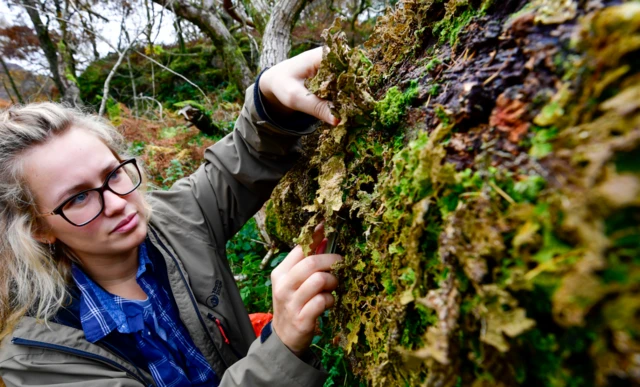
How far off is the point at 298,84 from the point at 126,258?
1.45m

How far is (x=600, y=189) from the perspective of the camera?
16.0 inches

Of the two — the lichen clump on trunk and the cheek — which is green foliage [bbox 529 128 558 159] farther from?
the cheek

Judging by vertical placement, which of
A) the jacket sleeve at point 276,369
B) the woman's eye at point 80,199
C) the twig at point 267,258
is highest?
the woman's eye at point 80,199

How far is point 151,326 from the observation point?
1.81 metres

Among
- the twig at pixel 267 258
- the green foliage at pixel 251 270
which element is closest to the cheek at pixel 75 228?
the green foliage at pixel 251 270

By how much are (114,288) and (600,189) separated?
2.20 meters

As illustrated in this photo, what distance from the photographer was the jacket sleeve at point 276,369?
1.22m

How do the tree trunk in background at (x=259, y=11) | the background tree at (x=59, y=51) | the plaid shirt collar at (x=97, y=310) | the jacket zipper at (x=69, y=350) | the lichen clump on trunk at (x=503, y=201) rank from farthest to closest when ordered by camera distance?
the background tree at (x=59, y=51) < the tree trunk in background at (x=259, y=11) < the plaid shirt collar at (x=97, y=310) < the jacket zipper at (x=69, y=350) < the lichen clump on trunk at (x=503, y=201)

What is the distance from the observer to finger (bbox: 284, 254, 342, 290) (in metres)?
1.14

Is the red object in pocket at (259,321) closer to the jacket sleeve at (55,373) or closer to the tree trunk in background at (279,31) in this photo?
the jacket sleeve at (55,373)

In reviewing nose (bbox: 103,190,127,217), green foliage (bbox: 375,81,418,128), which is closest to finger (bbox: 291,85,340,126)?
green foliage (bbox: 375,81,418,128)

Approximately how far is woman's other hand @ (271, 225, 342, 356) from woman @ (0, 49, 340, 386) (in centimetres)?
2

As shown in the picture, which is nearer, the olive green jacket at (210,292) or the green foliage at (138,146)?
the olive green jacket at (210,292)

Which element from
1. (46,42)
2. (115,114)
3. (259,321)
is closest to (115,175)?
(259,321)
